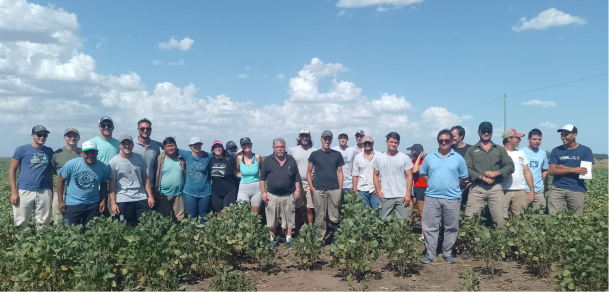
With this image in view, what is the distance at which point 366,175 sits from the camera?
7441 millimetres

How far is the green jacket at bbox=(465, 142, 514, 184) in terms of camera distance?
20.9 ft

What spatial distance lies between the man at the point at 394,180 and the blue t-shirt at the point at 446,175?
2.06ft

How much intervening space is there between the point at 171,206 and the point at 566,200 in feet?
23.3

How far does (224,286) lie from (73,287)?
1692mm

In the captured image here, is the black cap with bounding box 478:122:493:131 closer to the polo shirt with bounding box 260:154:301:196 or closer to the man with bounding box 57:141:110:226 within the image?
the polo shirt with bounding box 260:154:301:196

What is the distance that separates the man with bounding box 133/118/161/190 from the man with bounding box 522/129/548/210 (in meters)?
6.89

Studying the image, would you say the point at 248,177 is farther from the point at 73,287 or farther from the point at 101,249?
the point at 73,287

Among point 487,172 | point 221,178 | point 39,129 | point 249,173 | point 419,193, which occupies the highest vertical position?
point 39,129

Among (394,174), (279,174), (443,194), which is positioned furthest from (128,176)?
(443,194)

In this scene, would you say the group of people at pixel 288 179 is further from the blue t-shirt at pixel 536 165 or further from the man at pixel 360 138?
the man at pixel 360 138

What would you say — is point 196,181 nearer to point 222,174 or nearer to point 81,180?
point 222,174

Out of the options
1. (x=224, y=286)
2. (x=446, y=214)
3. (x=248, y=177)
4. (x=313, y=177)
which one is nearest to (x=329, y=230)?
(x=313, y=177)

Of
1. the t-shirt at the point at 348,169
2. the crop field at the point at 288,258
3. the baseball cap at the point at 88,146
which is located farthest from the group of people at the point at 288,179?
the crop field at the point at 288,258

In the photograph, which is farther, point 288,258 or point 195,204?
point 195,204
